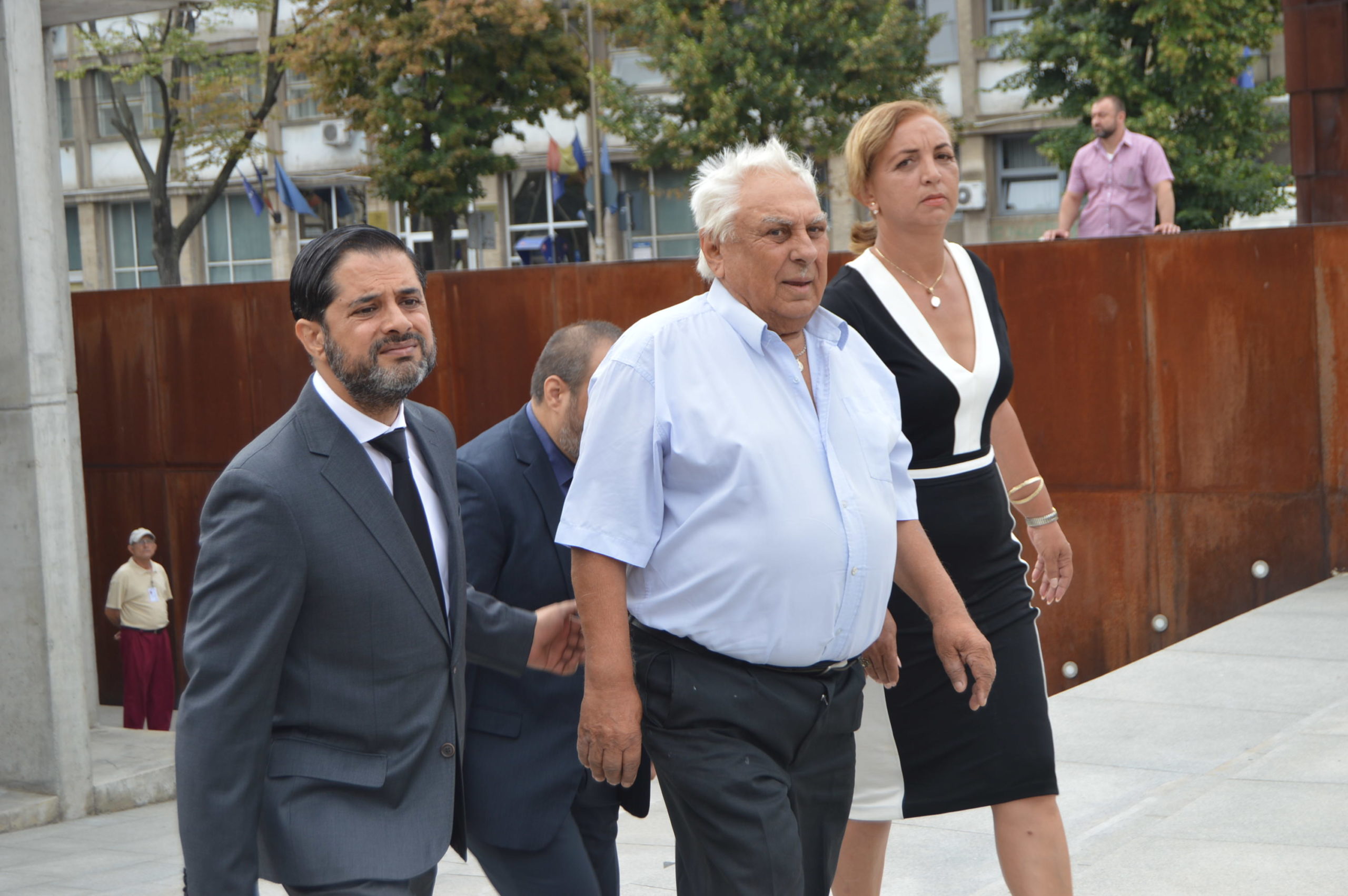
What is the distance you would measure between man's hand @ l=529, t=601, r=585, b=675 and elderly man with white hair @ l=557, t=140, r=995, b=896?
263 millimetres

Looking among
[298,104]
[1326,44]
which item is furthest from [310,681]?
[298,104]

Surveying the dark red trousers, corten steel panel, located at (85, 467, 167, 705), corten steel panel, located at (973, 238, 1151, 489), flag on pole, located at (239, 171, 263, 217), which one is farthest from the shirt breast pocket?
flag on pole, located at (239, 171, 263, 217)

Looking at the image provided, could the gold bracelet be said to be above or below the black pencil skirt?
above

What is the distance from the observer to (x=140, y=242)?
45969 mm

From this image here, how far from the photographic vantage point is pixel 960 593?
144 inches

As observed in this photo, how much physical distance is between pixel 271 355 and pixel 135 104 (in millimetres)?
34934

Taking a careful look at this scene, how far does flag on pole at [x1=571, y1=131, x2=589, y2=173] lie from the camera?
116 feet

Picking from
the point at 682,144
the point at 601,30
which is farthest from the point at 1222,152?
the point at 601,30

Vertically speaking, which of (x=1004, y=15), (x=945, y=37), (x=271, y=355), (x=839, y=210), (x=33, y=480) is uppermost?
(x=1004, y=15)

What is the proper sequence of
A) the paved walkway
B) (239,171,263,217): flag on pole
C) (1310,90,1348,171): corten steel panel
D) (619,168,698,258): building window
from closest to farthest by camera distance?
the paved walkway
(1310,90,1348,171): corten steel panel
(239,171,263,217): flag on pole
(619,168,698,258): building window

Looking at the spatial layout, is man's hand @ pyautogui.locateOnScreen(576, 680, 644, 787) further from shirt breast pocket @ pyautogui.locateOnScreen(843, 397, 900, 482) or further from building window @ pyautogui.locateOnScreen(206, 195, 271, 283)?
building window @ pyautogui.locateOnScreen(206, 195, 271, 283)

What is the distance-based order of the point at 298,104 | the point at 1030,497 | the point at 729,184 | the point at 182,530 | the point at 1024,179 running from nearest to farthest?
the point at 729,184, the point at 1030,497, the point at 182,530, the point at 1024,179, the point at 298,104

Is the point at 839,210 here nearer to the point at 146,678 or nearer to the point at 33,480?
the point at 146,678

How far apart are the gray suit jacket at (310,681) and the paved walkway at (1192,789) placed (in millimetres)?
2106
